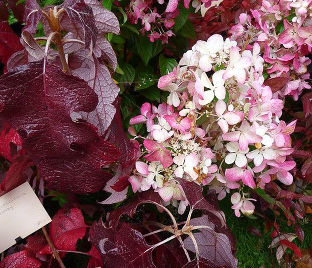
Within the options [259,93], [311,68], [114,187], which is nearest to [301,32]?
[259,93]

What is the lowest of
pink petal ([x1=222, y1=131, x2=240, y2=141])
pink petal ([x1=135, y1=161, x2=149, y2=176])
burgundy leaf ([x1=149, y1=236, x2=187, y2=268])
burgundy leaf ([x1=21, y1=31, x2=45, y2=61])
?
burgundy leaf ([x1=149, y1=236, x2=187, y2=268])

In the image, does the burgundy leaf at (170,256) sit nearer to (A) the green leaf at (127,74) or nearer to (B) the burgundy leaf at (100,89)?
(B) the burgundy leaf at (100,89)

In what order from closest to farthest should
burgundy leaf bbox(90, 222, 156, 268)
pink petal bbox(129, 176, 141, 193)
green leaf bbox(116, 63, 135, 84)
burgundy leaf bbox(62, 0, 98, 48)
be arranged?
burgundy leaf bbox(62, 0, 98, 48) < burgundy leaf bbox(90, 222, 156, 268) < pink petal bbox(129, 176, 141, 193) < green leaf bbox(116, 63, 135, 84)

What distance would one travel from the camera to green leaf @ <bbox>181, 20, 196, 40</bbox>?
1079mm

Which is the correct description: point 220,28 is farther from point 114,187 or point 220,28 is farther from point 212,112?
point 114,187

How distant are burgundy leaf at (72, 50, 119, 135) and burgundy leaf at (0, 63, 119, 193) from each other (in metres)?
0.04

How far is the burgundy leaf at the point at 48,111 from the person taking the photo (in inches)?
23.1

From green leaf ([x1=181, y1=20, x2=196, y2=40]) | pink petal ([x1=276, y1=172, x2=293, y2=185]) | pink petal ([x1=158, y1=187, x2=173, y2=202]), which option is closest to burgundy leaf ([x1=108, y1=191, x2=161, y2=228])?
pink petal ([x1=158, y1=187, x2=173, y2=202])

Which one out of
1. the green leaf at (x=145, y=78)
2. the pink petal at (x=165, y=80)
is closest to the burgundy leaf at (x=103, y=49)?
the pink petal at (x=165, y=80)

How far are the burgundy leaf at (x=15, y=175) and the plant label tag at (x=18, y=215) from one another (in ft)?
0.05

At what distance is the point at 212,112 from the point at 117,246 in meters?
0.28

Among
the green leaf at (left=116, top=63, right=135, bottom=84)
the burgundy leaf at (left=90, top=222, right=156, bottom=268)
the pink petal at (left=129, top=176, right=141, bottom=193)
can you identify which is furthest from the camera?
the green leaf at (left=116, top=63, right=135, bottom=84)

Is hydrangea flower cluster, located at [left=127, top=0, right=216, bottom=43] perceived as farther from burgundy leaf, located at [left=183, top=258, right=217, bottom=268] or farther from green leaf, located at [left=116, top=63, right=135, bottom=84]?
burgundy leaf, located at [left=183, top=258, right=217, bottom=268]

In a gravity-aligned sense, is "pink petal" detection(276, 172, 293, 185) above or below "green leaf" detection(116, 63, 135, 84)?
below
